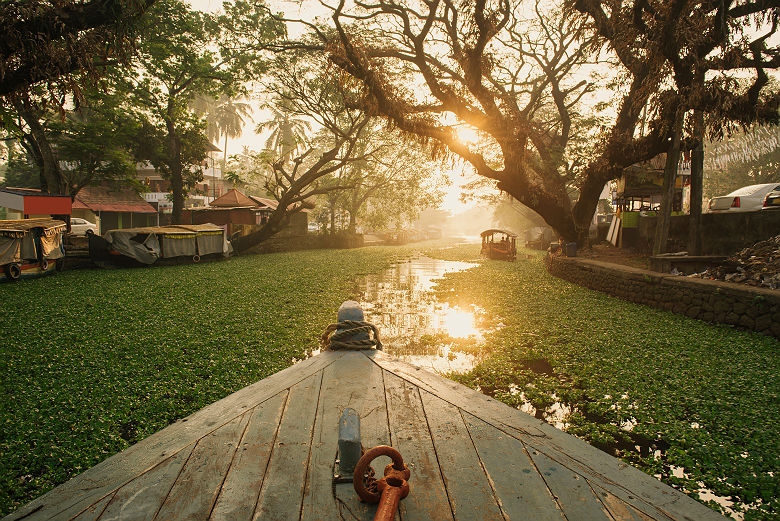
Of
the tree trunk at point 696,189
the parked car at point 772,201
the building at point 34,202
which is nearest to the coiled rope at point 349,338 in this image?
the tree trunk at point 696,189

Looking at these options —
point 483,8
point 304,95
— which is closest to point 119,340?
point 483,8

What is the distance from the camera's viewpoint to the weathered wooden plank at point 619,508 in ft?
4.28

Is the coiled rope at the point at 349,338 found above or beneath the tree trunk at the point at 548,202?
beneath

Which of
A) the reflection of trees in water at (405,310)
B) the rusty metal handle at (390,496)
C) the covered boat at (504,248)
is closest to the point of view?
the rusty metal handle at (390,496)

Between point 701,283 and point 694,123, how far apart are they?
4400 mm

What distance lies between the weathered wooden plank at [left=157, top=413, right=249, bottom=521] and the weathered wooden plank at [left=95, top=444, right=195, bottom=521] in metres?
0.03

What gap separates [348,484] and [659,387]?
14.9 feet

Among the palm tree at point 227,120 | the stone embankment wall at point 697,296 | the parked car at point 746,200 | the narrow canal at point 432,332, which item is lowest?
the narrow canal at point 432,332

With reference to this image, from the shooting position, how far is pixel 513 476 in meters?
1.50

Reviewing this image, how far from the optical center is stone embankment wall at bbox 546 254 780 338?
652 centimetres

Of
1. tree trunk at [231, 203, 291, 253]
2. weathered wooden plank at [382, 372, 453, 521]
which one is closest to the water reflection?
weathered wooden plank at [382, 372, 453, 521]

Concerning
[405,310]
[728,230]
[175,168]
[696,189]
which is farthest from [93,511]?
[175,168]

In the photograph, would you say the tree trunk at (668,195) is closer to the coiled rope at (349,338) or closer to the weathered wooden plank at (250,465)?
the coiled rope at (349,338)

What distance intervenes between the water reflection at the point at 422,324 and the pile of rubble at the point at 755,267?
5007 millimetres
